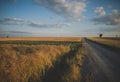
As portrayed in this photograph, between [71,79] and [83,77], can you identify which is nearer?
[71,79]

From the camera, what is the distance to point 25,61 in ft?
33.2

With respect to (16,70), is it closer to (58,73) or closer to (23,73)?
(23,73)

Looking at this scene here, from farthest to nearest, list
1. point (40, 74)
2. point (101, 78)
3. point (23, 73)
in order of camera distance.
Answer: point (40, 74)
point (101, 78)
point (23, 73)

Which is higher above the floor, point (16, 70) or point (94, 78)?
point (16, 70)

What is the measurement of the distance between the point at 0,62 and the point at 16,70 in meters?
1.56

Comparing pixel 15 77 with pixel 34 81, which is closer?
pixel 15 77

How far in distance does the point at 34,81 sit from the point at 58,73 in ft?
7.03

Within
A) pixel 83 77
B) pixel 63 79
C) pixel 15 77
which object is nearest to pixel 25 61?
pixel 15 77

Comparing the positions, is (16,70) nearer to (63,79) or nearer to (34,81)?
(34,81)

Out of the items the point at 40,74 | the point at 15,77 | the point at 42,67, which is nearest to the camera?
the point at 15,77

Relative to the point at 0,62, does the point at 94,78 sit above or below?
below

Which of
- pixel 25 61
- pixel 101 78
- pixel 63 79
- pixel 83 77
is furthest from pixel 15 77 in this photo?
pixel 101 78

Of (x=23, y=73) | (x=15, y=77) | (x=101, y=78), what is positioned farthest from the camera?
(x=101, y=78)

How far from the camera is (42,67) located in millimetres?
10852
